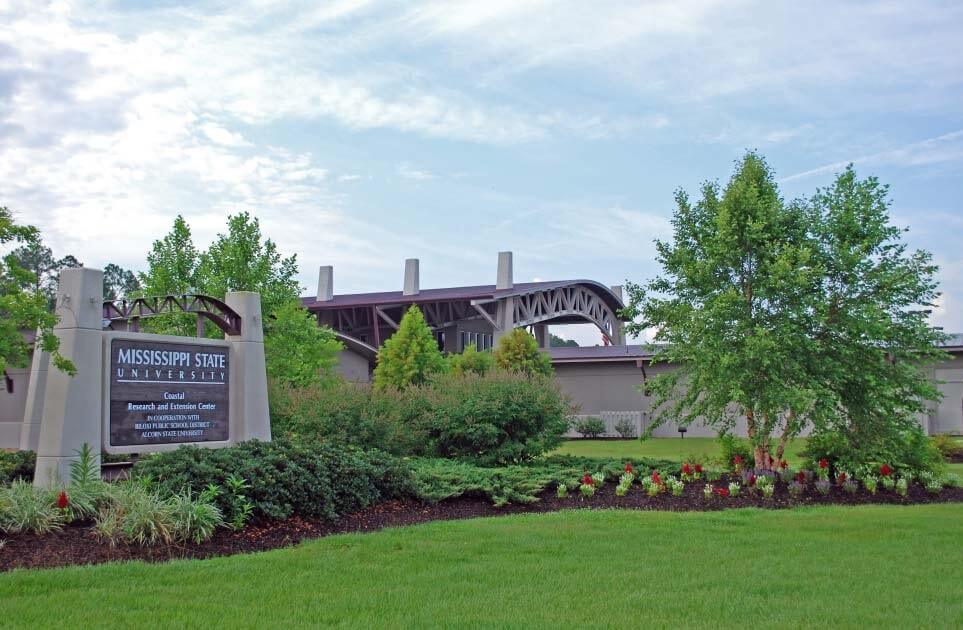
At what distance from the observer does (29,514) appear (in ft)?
29.1

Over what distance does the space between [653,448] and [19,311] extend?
19.5 meters

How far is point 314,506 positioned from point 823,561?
5552 millimetres

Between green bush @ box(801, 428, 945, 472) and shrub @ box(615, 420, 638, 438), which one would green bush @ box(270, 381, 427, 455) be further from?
shrub @ box(615, 420, 638, 438)

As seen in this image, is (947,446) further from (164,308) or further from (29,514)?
(29,514)

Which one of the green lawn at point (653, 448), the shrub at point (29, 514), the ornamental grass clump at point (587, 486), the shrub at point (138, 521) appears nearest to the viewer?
the shrub at point (138, 521)

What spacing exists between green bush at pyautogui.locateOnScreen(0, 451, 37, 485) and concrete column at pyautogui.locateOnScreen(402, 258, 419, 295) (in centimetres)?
3096

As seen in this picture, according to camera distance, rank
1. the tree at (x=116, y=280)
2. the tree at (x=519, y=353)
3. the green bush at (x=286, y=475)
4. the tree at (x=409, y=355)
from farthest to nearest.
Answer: the tree at (x=116, y=280), the tree at (x=409, y=355), the tree at (x=519, y=353), the green bush at (x=286, y=475)

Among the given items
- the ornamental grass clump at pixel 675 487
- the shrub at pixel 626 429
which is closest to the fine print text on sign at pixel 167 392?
the ornamental grass clump at pixel 675 487

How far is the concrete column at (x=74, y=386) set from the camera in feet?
36.0

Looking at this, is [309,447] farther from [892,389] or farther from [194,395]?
[892,389]

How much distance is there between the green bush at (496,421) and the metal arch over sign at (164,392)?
4729mm

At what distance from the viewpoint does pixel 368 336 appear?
4750cm

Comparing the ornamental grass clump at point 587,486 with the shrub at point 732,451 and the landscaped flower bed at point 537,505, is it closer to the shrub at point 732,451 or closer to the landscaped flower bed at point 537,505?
the landscaped flower bed at point 537,505

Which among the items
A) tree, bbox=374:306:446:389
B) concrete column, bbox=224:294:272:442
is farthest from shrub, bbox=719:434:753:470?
tree, bbox=374:306:446:389
